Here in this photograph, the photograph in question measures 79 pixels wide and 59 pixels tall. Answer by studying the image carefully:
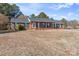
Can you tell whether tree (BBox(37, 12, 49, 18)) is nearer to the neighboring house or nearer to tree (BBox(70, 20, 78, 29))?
the neighboring house

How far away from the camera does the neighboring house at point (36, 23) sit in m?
2.99

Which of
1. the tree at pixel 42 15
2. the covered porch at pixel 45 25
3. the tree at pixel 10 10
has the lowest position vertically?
the covered porch at pixel 45 25

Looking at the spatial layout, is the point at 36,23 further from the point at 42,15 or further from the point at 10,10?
the point at 10,10

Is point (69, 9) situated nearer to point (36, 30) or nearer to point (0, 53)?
point (36, 30)

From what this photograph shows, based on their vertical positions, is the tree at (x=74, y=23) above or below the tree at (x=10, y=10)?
below

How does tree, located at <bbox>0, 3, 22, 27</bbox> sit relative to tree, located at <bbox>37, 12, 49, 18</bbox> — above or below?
above

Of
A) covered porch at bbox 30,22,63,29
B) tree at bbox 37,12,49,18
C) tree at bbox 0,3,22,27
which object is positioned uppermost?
tree at bbox 0,3,22,27

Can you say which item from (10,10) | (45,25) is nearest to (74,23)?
(45,25)

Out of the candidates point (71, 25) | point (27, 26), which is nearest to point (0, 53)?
point (27, 26)

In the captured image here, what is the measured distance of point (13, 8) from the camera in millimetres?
3006

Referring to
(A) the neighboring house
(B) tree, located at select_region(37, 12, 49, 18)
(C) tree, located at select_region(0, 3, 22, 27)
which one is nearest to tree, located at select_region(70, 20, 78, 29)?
(A) the neighboring house

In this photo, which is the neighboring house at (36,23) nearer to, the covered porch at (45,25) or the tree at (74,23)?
the covered porch at (45,25)

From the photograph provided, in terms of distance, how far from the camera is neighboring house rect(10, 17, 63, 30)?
299cm

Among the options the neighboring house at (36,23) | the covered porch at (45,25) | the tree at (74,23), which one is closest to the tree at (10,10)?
the neighboring house at (36,23)
